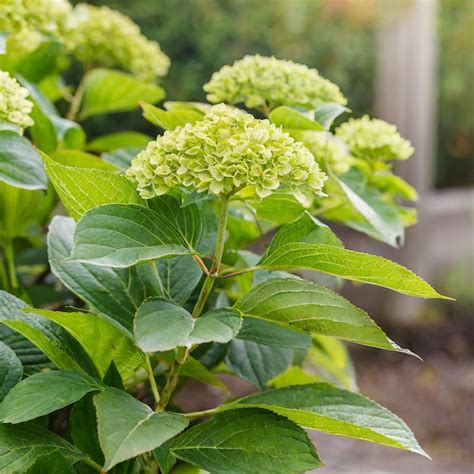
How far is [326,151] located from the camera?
0.98m

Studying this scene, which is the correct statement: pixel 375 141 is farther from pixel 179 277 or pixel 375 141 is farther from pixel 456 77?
pixel 456 77

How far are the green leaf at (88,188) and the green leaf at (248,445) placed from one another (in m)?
0.20

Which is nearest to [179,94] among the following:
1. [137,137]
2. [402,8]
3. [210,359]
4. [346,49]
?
[346,49]

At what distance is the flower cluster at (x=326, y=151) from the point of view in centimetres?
98

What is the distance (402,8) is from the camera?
4.95 m

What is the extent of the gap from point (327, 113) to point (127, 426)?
412 millimetres

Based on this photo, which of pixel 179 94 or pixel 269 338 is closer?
pixel 269 338

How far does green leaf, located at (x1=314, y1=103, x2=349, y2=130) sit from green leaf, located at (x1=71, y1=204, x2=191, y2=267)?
0.27 metres

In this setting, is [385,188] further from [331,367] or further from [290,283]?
[290,283]

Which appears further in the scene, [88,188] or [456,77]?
[456,77]

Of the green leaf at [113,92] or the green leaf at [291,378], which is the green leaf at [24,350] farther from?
the green leaf at [113,92]

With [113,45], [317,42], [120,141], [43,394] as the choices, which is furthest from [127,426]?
[317,42]

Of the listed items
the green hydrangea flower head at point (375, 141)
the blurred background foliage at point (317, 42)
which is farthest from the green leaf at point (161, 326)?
the blurred background foliage at point (317, 42)

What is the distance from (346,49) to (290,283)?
4295 mm
